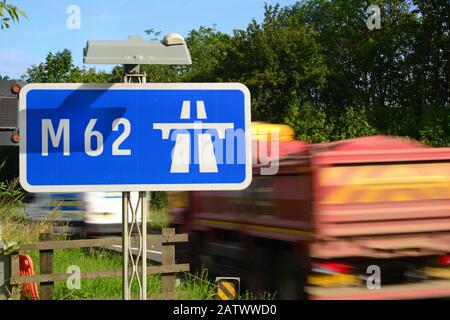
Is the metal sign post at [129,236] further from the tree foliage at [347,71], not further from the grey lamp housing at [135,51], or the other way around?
the tree foliage at [347,71]

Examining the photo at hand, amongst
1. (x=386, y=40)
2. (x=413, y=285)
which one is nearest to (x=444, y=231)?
(x=413, y=285)

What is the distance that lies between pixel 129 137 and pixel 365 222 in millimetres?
5942

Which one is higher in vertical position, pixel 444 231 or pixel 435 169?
pixel 435 169

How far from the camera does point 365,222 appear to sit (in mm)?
9250

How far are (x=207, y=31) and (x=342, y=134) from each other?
47.1 meters

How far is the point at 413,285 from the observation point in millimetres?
9375

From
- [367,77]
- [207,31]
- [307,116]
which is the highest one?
[207,31]

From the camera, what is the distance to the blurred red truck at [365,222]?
915cm

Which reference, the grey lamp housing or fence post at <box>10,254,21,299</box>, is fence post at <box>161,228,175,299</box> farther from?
the grey lamp housing

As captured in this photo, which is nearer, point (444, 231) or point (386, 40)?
point (444, 231)

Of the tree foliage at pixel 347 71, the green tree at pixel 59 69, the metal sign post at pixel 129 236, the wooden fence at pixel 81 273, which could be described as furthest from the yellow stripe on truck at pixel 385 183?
the tree foliage at pixel 347 71

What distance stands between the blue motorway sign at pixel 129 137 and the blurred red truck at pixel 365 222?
549 cm

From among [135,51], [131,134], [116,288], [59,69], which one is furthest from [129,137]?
[59,69]
